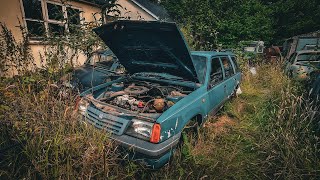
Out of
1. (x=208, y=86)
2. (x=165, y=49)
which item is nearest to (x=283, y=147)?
(x=208, y=86)

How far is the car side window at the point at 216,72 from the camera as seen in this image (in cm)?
402

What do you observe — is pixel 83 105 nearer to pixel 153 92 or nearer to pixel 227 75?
pixel 153 92

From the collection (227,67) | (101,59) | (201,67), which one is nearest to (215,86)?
(201,67)

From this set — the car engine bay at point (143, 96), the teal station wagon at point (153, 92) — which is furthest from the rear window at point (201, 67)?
the car engine bay at point (143, 96)

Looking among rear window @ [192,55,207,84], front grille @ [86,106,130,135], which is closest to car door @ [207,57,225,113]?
rear window @ [192,55,207,84]

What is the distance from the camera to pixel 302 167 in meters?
2.68

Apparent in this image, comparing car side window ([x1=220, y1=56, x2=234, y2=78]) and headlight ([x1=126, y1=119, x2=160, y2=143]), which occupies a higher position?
car side window ([x1=220, y1=56, x2=234, y2=78])

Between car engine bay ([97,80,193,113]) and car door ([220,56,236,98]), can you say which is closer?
car engine bay ([97,80,193,113])

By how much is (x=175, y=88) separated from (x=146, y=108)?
90 centimetres

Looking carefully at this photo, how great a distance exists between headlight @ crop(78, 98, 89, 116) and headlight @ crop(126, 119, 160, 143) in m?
0.90

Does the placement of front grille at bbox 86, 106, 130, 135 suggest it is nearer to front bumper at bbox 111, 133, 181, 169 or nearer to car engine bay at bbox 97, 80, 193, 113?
front bumper at bbox 111, 133, 181, 169

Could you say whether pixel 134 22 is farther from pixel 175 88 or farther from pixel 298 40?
pixel 298 40

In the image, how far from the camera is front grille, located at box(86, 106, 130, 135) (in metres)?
2.67

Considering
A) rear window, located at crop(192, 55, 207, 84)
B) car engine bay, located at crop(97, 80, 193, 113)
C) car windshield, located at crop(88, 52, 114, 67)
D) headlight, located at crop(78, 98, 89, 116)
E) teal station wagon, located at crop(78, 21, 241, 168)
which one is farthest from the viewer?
car windshield, located at crop(88, 52, 114, 67)
